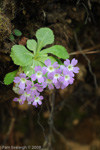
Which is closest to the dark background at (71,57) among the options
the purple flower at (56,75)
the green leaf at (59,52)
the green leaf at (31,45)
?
the green leaf at (31,45)

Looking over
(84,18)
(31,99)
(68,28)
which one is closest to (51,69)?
(31,99)

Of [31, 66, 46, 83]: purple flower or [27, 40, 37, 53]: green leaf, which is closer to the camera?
[31, 66, 46, 83]: purple flower

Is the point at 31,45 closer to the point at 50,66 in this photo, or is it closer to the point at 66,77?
the point at 50,66

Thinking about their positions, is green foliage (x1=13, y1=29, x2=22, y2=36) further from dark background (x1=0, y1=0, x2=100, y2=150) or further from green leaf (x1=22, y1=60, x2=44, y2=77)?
green leaf (x1=22, y1=60, x2=44, y2=77)

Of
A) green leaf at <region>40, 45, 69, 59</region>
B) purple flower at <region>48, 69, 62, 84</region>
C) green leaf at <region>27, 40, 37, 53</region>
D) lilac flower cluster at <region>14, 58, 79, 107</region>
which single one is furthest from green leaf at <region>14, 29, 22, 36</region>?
purple flower at <region>48, 69, 62, 84</region>

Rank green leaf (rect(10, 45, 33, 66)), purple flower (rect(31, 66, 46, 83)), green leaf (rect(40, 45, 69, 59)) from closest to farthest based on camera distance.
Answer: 1. purple flower (rect(31, 66, 46, 83))
2. green leaf (rect(10, 45, 33, 66))
3. green leaf (rect(40, 45, 69, 59))

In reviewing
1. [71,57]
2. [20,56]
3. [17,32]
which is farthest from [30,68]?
[71,57]
